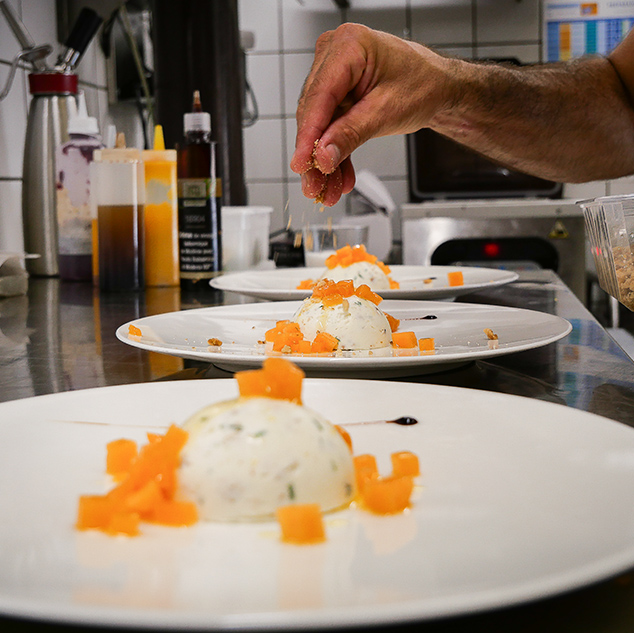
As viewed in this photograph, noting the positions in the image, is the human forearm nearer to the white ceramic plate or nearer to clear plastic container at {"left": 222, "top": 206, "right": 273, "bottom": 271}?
the white ceramic plate

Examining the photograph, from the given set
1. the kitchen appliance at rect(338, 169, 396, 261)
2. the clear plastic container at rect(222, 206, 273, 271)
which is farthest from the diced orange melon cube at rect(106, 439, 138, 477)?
the kitchen appliance at rect(338, 169, 396, 261)

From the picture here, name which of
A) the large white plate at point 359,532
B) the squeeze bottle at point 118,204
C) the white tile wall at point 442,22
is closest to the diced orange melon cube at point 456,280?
the squeeze bottle at point 118,204

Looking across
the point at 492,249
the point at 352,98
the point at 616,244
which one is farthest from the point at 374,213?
the point at 616,244

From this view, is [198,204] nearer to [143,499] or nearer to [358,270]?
[358,270]

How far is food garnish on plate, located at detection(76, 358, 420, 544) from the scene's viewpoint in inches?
16.5

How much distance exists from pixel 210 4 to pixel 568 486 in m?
2.09

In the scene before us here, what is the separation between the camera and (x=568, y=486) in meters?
0.44

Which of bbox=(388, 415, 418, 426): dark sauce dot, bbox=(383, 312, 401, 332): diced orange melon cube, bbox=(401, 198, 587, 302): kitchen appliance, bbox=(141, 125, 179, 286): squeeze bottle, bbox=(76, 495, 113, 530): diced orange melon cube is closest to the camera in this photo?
bbox=(76, 495, 113, 530): diced orange melon cube

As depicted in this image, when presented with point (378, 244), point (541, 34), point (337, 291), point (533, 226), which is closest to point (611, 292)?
point (337, 291)

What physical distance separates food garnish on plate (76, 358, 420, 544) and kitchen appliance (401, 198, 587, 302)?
98.4 inches

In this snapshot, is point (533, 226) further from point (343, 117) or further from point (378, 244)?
point (343, 117)

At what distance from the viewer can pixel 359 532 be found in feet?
1.36

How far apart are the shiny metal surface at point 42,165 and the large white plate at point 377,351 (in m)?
1.14

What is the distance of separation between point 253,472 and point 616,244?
0.76 meters
